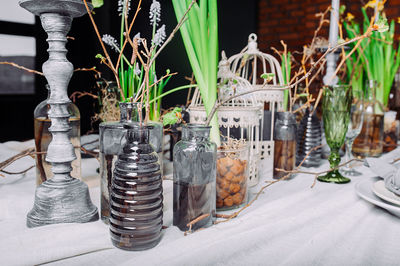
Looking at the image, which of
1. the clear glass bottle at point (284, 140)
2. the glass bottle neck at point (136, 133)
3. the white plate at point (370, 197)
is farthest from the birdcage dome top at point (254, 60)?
the glass bottle neck at point (136, 133)

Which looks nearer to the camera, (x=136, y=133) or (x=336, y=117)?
(x=136, y=133)

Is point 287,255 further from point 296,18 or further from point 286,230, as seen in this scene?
point 296,18

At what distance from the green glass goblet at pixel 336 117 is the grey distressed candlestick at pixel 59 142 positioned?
27.4 inches

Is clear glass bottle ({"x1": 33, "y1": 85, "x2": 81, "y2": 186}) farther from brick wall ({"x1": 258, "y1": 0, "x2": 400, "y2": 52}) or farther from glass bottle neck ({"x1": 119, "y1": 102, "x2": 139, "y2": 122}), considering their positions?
brick wall ({"x1": 258, "y1": 0, "x2": 400, "y2": 52})

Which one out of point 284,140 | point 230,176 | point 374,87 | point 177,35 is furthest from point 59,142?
point 177,35

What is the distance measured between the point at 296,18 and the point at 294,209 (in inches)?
136

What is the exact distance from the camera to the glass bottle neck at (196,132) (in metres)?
0.59

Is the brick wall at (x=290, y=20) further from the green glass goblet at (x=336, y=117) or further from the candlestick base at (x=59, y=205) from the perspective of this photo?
the candlestick base at (x=59, y=205)

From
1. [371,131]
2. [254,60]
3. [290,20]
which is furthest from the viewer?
[290,20]

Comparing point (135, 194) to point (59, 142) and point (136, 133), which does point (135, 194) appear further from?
point (59, 142)

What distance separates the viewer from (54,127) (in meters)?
0.66

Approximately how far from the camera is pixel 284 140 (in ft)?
3.26

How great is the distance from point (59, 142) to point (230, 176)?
0.36 metres

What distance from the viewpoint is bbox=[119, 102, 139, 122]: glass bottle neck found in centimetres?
60
